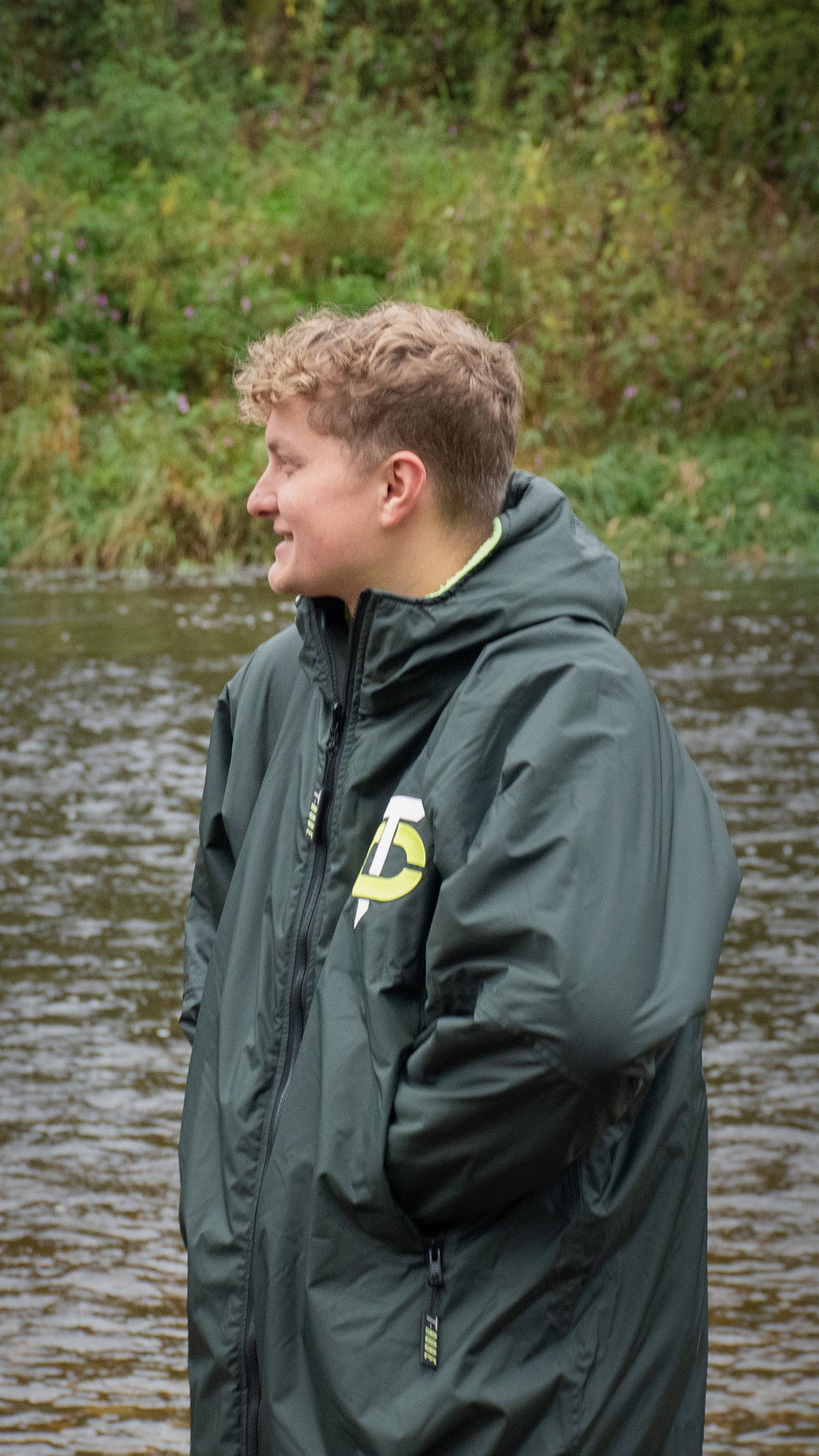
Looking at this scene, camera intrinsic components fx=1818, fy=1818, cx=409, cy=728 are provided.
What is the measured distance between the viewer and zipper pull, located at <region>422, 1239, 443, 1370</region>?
5.85 feet

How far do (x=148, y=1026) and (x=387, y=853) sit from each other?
132 inches

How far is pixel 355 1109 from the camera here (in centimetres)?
183

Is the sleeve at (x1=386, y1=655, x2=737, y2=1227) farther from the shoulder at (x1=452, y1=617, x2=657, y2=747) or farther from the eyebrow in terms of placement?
the eyebrow

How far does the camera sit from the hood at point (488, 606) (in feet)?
6.24

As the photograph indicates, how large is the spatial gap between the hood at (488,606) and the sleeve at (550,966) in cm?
12

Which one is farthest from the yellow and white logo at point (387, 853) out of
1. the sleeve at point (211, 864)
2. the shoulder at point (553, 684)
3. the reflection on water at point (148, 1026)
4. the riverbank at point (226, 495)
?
the riverbank at point (226, 495)

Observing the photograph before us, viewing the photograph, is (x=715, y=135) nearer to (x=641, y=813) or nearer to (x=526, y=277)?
(x=526, y=277)

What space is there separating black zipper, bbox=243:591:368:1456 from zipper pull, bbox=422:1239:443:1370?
0.74 ft

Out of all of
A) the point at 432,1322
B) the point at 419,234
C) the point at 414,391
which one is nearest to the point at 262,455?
the point at 419,234

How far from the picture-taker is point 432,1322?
1.79 meters

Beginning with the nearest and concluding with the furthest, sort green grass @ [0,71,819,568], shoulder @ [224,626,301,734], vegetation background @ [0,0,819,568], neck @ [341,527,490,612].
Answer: neck @ [341,527,490,612]
shoulder @ [224,626,301,734]
green grass @ [0,71,819,568]
vegetation background @ [0,0,819,568]

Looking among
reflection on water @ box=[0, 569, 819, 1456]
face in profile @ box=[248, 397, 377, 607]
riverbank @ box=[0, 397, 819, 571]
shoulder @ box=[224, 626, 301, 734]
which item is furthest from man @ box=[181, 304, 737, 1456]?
riverbank @ box=[0, 397, 819, 571]

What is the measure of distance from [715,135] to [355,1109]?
18285 millimetres

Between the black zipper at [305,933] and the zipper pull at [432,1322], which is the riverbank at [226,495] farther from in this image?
the zipper pull at [432,1322]
